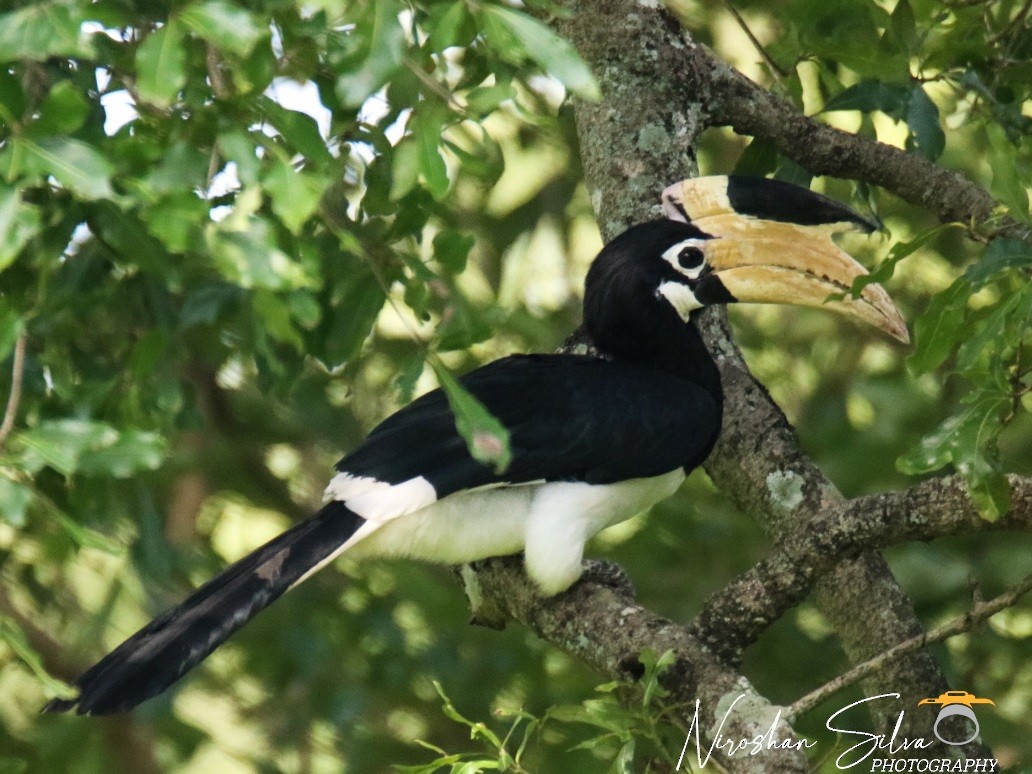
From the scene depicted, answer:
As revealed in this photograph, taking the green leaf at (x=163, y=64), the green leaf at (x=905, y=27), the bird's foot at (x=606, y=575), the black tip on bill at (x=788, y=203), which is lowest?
the bird's foot at (x=606, y=575)

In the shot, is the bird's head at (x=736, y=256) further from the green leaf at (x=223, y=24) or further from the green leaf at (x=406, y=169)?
the green leaf at (x=223, y=24)

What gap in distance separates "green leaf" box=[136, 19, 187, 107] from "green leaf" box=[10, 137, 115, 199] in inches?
4.1

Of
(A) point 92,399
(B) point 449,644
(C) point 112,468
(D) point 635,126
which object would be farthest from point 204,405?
(C) point 112,468

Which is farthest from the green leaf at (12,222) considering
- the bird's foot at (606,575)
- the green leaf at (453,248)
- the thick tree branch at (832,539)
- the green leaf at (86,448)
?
the bird's foot at (606,575)

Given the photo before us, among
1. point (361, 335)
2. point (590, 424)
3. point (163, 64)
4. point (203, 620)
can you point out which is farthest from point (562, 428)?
point (163, 64)

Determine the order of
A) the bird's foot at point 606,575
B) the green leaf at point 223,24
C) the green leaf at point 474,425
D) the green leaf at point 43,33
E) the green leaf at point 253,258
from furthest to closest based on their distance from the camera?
the bird's foot at point 606,575, the green leaf at point 474,425, the green leaf at point 253,258, the green leaf at point 223,24, the green leaf at point 43,33

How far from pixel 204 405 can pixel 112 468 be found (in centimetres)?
283

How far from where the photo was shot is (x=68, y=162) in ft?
5.98

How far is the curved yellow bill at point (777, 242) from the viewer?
3.37 metres

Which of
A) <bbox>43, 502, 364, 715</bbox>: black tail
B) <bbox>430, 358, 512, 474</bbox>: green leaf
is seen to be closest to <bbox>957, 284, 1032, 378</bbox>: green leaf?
<bbox>430, 358, 512, 474</bbox>: green leaf

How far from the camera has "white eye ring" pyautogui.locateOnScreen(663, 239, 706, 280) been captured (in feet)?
11.3

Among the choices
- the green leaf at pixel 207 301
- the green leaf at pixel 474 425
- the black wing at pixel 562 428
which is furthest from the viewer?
the black wing at pixel 562 428

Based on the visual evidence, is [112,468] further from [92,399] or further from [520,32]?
[520,32]

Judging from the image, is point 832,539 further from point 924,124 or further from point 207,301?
point 207,301
